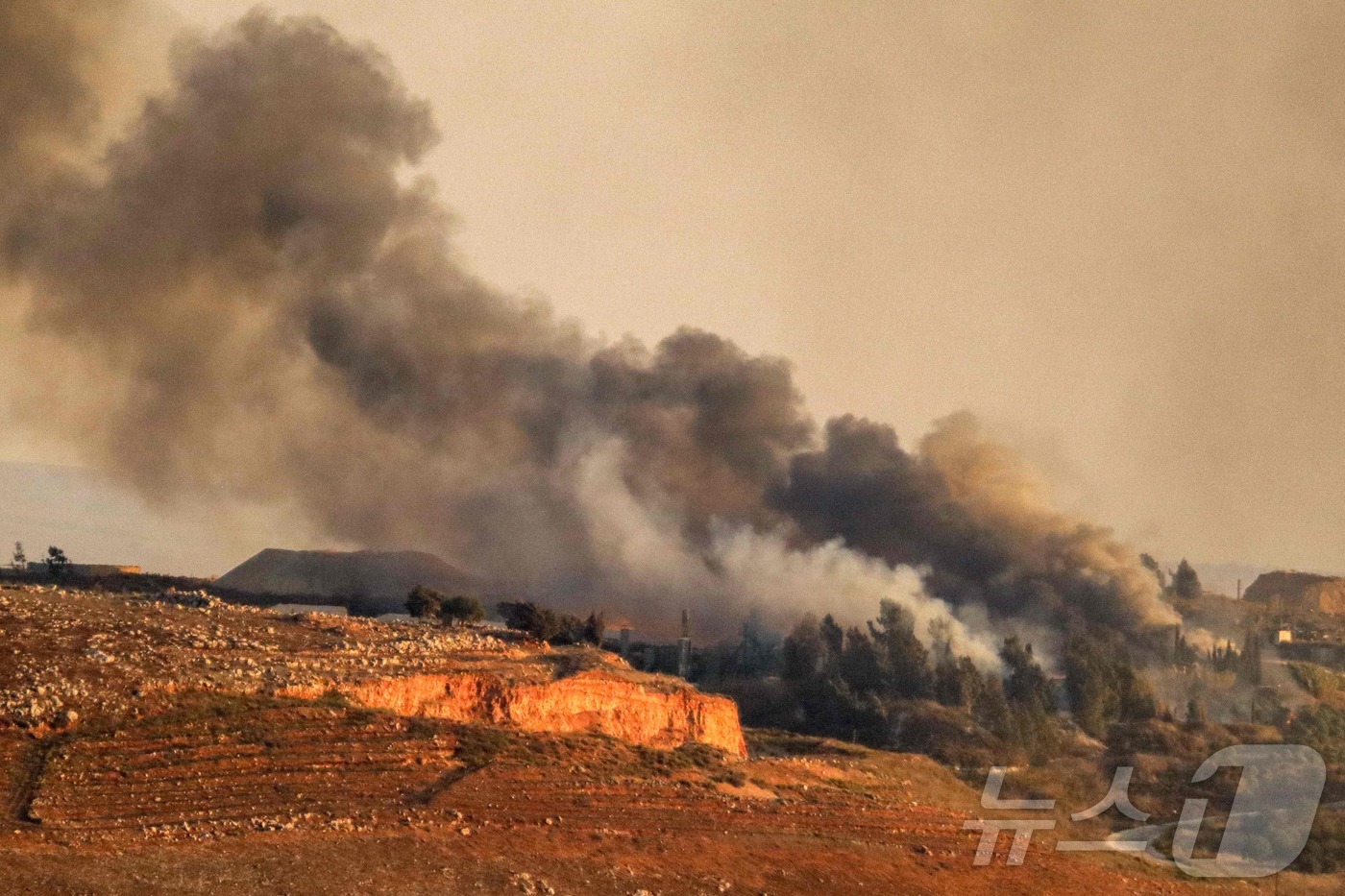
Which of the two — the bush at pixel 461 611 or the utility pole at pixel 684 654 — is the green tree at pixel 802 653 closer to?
the utility pole at pixel 684 654

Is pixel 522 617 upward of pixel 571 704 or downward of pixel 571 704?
upward

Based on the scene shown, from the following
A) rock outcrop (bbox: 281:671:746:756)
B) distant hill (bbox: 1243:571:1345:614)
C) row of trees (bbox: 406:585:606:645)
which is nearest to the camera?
rock outcrop (bbox: 281:671:746:756)

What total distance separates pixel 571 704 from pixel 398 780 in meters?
12.6

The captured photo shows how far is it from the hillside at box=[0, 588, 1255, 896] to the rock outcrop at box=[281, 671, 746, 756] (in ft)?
0.31

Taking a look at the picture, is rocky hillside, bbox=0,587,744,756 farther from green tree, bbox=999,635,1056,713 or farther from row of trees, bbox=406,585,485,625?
green tree, bbox=999,635,1056,713

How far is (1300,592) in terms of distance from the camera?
176000 mm

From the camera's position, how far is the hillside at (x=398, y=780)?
34562mm

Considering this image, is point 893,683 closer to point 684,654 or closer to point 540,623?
point 684,654

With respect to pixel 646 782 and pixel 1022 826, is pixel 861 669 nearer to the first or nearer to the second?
pixel 1022 826

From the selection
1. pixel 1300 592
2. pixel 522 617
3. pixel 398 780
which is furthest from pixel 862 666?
pixel 1300 592

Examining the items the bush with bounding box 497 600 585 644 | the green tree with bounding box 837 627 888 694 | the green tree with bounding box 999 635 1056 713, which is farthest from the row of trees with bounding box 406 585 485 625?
the green tree with bounding box 999 635 1056 713

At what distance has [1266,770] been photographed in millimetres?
81438

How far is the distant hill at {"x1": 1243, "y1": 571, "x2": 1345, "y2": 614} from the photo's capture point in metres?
170

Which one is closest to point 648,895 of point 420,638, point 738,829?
point 738,829
